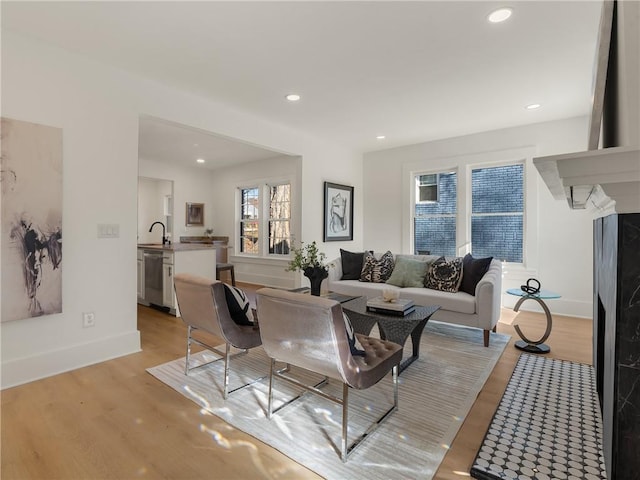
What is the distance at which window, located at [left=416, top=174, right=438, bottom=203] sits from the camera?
5535mm

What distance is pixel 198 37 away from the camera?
8.15 feet

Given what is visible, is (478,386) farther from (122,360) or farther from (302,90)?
(302,90)

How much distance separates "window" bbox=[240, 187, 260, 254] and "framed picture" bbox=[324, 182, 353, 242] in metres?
2.02

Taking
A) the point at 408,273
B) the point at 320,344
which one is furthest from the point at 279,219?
the point at 320,344

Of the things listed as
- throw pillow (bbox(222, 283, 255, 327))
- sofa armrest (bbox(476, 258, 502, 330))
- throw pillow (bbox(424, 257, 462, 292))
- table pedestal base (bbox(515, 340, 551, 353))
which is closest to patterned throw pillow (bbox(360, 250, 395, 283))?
throw pillow (bbox(424, 257, 462, 292))

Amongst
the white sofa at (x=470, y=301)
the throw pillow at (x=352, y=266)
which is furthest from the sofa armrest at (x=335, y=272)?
the white sofa at (x=470, y=301)

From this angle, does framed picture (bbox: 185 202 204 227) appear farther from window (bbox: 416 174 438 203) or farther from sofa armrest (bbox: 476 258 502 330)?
sofa armrest (bbox: 476 258 502 330)

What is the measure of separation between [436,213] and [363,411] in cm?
411

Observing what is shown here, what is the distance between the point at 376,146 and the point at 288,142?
1.79m

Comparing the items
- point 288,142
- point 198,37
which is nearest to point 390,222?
point 288,142

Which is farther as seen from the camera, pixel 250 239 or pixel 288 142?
pixel 250 239

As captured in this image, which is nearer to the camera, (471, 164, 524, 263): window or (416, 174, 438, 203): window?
(471, 164, 524, 263): window

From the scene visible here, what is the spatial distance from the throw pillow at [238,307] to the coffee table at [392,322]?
80 centimetres

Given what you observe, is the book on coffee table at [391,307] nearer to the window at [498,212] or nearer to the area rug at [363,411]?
the area rug at [363,411]
